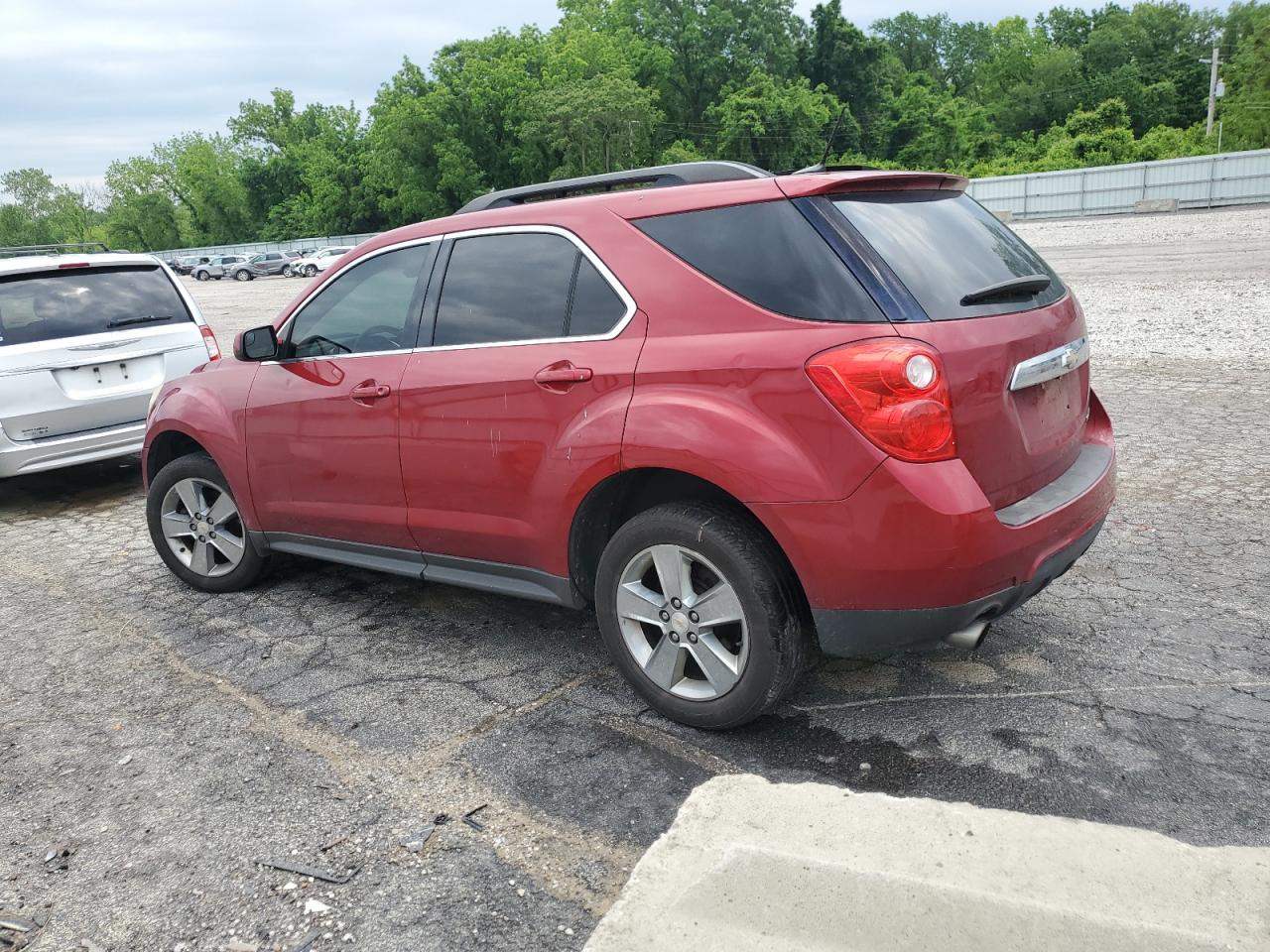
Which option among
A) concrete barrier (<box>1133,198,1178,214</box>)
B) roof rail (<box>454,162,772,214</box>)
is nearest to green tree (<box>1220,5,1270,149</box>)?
concrete barrier (<box>1133,198,1178,214</box>)

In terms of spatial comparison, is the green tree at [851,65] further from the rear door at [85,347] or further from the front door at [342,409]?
the front door at [342,409]

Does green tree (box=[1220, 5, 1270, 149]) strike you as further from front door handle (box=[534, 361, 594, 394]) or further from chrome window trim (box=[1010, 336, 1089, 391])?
front door handle (box=[534, 361, 594, 394])

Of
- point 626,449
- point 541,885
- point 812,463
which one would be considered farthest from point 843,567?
point 541,885

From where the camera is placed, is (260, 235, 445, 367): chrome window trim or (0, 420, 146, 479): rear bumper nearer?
(260, 235, 445, 367): chrome window trim

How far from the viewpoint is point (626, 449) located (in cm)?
327

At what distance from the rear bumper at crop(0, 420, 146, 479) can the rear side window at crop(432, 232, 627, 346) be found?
3.72 metres

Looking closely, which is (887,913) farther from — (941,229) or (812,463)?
(941,229)

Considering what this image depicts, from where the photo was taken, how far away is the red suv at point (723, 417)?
2.92m

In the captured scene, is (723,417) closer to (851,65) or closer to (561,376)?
(561,376)

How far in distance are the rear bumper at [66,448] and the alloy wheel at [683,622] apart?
4575mm

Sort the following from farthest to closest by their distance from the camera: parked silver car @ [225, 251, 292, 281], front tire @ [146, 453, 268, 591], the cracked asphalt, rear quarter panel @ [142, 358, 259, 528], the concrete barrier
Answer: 1. parked silver car @ [225, 251, 292, 281]
2. the concrete barrier
3. front tire @ [146, 453, 268, 591]
4. rear quarter panel @ [142, 358, 259, 528]
5. the cracked asphalt

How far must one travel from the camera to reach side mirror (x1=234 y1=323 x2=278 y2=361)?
4.51m

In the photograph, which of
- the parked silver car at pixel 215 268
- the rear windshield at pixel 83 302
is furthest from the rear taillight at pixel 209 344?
the parked silver car at pixel 215 268

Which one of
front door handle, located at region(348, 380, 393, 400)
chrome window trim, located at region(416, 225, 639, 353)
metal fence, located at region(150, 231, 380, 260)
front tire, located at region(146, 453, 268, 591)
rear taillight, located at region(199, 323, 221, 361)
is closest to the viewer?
chrome window trim, located at region(416, 225, 639, 353)
